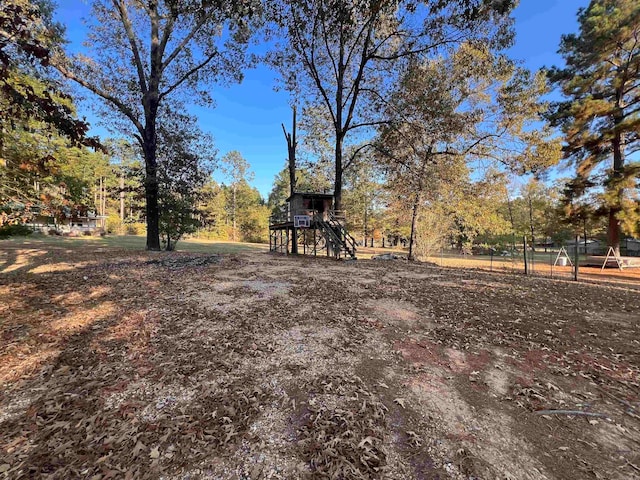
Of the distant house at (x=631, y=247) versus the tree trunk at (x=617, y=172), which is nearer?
the tree trunk at (x=617, y=172)

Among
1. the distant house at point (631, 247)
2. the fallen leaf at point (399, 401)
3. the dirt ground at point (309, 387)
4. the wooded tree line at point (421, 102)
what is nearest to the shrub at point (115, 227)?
the wooded tree line at point (421, 102)

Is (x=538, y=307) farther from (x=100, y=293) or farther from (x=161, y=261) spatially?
(x=161, y=261)

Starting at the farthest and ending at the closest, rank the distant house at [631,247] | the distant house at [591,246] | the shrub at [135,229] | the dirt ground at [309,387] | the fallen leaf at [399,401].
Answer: the shrub at [135,229]
the distant house at [591,246]
the distant house at [631,247]
the fallen leaf at [399,401]
the dirt ground at [309,387]

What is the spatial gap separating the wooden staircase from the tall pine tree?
52.8 feet

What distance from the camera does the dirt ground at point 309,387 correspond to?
2219 millimetres

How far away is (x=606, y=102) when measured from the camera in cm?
1695

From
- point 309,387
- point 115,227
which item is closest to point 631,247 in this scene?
point 309,387

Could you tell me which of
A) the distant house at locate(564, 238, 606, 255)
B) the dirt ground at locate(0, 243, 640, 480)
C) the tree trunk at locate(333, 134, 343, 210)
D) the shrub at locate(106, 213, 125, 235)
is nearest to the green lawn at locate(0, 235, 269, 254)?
the tree trunk at locate(333, 134, 343, 210)

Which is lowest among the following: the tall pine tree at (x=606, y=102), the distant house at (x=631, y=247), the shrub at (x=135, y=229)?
the distant house at (x=631, y=247)

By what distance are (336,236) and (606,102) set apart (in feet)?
61.0

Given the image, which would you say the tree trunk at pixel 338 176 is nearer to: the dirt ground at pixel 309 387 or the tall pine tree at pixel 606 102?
the dirt ground at pixel 309 387

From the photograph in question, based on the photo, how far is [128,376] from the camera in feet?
10.4

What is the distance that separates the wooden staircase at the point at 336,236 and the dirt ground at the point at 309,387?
834 centimetres

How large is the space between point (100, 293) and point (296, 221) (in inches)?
452
